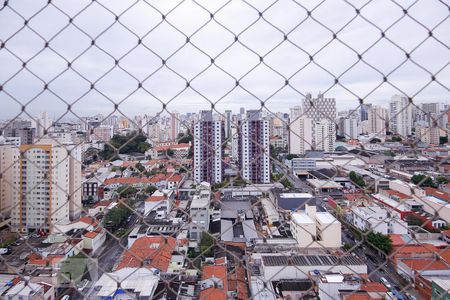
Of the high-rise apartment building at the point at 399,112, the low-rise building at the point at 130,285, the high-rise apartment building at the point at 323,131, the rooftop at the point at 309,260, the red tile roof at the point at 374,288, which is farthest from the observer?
the rooftop at the point at 309,260

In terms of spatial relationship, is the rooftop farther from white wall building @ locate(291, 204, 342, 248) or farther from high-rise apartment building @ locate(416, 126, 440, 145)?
high-rise apartment building @ locate(416, 126, 440, 145)

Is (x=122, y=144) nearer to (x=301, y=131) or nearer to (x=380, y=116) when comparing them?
(x=380, y=116)

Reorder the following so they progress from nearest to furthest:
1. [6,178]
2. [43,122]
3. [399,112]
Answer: [399,112] → [43,122] → [6,178]

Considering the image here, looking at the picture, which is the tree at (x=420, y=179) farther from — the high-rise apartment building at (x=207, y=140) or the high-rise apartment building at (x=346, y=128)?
the high-rise apartment building at (x=207, y=140)

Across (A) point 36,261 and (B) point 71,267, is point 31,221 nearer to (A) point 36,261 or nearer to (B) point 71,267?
(A) point 36,261

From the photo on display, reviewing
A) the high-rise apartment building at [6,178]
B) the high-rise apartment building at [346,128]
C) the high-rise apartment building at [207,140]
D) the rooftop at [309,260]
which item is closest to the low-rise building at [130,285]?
the high-rise apartment building at [6,178]

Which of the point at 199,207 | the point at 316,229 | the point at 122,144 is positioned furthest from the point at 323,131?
the point at 122,144

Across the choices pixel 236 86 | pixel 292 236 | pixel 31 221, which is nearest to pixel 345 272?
pixel 292 236

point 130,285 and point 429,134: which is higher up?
point 429,134
